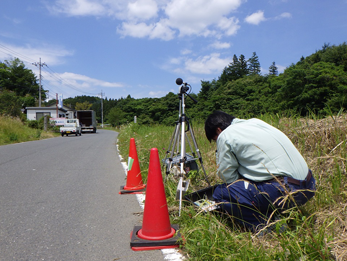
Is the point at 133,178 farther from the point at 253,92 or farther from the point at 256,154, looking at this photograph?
the point at 253,92

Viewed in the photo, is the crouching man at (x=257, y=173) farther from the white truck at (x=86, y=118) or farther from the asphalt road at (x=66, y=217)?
the white truck at (x=86, y=118)

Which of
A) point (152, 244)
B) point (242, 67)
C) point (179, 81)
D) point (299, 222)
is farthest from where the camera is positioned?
point (242, 67)

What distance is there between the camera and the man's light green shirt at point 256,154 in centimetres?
262

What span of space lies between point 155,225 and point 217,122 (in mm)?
1278

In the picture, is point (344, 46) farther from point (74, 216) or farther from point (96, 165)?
point (74, 216)

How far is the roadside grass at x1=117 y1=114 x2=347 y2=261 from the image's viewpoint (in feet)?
6.97

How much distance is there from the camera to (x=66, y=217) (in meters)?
3.71

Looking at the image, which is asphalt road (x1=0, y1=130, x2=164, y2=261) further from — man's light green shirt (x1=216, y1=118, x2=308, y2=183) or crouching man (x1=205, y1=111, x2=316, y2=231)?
man's light green shirt (x1=216, y1=118, x2=308, y2=183)

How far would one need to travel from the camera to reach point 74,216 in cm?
376

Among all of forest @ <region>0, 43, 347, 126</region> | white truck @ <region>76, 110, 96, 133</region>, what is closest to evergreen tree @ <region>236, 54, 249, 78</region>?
forest @ <region>0, 43, 347, 126</region>

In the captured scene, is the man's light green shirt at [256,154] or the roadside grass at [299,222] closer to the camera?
the roadside grass at [299,222]

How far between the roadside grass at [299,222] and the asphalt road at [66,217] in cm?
51

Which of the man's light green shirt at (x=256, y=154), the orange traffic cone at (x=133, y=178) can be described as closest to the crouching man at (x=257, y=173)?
the man's light green shirt at (x=256, y=154)

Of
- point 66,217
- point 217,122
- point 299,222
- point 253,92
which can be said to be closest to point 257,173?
point 299,222
